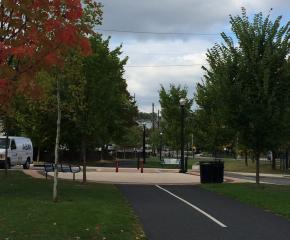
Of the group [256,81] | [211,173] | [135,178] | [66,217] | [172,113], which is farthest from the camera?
[172,113]

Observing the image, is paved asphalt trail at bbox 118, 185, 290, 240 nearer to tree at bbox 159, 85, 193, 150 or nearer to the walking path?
the walking path

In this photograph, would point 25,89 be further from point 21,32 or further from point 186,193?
point 186,193

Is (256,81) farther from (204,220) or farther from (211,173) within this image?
(204,220)

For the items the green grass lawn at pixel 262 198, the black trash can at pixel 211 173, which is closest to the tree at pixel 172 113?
the black trash can at pixel 211 173

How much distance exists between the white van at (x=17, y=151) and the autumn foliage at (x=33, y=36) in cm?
2097

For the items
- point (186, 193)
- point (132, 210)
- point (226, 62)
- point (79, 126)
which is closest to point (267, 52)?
point (226, 62)

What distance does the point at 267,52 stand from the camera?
23.2m

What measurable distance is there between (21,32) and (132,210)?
538 centimetres

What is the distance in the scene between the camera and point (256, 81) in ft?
77.2

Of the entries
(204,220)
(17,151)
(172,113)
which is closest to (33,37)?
(204,220)

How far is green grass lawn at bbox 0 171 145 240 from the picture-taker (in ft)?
34.7

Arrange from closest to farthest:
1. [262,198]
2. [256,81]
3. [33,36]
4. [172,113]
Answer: [33,36] → [262,198] → [256,81] → [172,113]

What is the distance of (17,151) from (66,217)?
24.8 meters

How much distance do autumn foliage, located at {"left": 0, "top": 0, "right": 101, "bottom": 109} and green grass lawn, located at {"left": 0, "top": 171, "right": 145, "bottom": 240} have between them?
2776 millimetres
